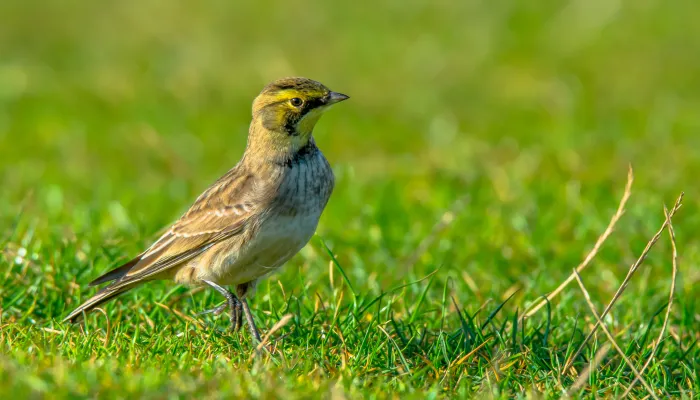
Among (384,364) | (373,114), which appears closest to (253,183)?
(384,364)

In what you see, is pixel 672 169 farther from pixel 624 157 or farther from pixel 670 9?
pixel 670 9

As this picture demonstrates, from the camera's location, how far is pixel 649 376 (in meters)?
5.13

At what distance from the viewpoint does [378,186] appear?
→ 9.38 metres

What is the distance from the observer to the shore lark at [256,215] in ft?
18.1

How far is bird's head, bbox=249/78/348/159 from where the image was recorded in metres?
5.79

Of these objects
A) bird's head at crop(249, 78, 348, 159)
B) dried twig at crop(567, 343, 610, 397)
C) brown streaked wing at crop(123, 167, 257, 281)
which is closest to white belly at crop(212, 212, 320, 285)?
brown streaked wing at crop(123, 167, 257, 281)

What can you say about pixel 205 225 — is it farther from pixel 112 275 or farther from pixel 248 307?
pixel 248 307

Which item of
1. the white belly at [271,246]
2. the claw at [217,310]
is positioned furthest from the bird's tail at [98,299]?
the white belly at [271,246]

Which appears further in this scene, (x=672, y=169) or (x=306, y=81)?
(x=672, y=169)

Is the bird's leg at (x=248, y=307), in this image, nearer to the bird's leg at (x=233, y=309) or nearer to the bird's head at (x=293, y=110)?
the bird's leg at (x=233, y=309)

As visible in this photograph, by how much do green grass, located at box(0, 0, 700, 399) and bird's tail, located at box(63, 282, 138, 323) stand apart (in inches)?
3.7

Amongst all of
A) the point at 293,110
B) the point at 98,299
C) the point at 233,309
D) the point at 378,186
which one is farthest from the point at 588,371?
the point at 378,186

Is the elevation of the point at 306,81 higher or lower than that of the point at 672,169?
higher

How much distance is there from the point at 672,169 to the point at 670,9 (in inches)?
263
